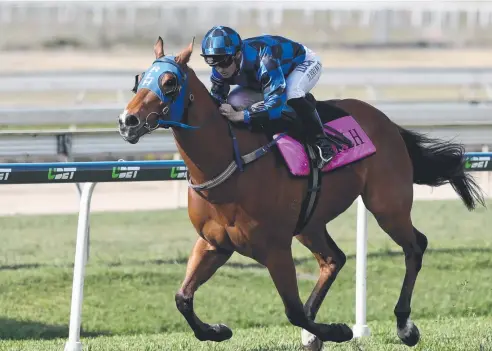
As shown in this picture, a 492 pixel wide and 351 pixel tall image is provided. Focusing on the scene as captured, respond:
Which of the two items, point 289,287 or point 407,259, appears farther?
point 407,259

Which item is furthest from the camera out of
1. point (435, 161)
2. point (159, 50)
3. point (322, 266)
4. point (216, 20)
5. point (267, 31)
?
point (216, 20)

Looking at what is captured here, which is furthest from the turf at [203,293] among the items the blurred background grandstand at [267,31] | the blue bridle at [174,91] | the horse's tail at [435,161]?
the blurred background grandstand at [267,31]

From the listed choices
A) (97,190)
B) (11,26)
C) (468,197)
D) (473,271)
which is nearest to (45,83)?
(97,190)

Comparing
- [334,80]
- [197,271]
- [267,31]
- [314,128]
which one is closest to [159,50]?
[314,128]

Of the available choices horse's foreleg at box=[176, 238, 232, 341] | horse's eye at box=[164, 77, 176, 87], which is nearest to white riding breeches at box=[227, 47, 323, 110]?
horse's eye at box=[164, 77, 176, 87]

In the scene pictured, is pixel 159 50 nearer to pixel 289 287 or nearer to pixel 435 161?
pixel 289 287

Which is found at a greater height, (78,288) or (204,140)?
(204,140)

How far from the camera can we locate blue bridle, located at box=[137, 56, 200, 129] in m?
5.18

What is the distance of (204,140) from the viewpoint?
553 centimetres

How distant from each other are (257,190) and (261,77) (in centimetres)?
56

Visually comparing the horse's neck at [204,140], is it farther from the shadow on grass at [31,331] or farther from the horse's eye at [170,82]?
the shadow on grass at [31,331]

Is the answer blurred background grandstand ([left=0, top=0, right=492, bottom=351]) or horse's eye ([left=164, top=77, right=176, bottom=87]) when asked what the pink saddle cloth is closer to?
horse's eye ([left=164, top=77, right=176, bottom=87])

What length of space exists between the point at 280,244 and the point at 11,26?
1677 inches

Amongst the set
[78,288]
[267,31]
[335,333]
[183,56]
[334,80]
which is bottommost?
[267,31]
